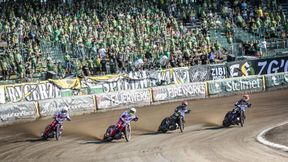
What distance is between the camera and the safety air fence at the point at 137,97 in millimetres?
27578

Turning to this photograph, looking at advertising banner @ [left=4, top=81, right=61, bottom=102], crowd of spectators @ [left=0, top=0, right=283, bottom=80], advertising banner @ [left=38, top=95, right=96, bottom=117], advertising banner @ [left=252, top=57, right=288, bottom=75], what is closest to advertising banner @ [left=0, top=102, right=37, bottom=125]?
advertising banner @ [left=38, top=95, right=96, bottom=117]

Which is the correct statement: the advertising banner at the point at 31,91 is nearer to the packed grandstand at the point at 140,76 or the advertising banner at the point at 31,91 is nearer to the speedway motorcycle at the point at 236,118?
the packed grandstand at the point at 140,76

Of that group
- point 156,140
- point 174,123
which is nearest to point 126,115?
point 156,140

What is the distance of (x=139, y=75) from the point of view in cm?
3306

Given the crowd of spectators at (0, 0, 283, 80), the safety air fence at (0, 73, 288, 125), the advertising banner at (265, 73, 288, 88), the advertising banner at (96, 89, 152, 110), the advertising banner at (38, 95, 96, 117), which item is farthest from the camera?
the advertising banner at (265, 73, 288, 88)

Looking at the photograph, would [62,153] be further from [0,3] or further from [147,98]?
[0,3]

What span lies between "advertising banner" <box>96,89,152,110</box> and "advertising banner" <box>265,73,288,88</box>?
28.9ft

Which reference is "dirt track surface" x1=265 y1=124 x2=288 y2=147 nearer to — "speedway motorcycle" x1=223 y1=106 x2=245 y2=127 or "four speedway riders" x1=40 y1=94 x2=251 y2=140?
"speedway motorcycle" x1=223 y1=106 x2=245 y2=127

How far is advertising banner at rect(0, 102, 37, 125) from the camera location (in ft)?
88.3

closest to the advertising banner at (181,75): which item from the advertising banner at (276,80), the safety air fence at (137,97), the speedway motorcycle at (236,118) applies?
the safety air fence at (137,97)

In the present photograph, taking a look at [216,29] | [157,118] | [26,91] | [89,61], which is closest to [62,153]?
[157,118]

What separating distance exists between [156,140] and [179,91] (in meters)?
12.7

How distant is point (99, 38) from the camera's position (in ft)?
110

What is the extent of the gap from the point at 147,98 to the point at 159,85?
233 cm
